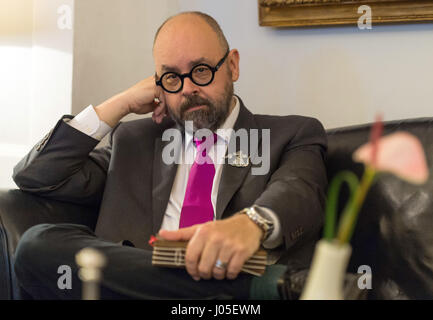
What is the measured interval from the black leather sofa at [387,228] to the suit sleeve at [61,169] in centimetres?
4

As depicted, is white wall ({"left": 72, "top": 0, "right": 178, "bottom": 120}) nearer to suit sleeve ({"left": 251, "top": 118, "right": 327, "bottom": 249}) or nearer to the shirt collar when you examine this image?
the shirt collar

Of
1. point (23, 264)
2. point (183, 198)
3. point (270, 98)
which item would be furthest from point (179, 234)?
point (270, 98)

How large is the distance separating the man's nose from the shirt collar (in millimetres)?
142

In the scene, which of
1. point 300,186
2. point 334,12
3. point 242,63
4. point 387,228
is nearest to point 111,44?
point 242,63

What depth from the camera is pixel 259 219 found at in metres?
1.28

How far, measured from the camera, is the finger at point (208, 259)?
1122mm

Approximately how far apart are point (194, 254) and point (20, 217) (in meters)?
0.77

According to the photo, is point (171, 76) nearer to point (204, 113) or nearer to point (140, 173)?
point (204, 113)

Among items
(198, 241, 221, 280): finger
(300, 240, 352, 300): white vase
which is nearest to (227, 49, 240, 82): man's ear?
(198, 241, 221, 280): finger

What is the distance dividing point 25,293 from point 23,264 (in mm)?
186

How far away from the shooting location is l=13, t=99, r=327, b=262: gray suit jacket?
1.76 metres

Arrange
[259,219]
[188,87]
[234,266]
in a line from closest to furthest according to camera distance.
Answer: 1. [234,266]
2. [259,219]
3. [188,87]

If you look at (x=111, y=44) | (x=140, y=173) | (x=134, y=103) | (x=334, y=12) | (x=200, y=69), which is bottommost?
(x=140, y=173)

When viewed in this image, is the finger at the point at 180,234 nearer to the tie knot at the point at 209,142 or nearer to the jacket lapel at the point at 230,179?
the jacket lapel at the point at 230,179
